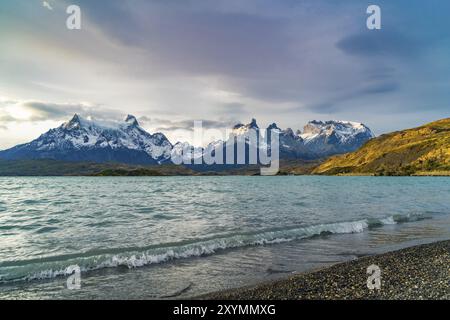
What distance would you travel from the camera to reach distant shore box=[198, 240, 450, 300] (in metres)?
17.5

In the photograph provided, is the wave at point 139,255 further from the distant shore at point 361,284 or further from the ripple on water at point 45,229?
the ripple on water at point 45,229

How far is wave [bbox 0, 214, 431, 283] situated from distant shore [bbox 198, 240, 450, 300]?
9.78 m

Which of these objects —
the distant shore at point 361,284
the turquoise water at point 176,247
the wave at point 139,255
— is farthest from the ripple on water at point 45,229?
the distant shore at point 361,284

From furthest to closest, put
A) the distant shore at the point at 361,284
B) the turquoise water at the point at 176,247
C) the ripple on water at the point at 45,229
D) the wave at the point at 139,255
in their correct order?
1. the ripple on water at the point at 45,229
2. the wave at the point at 139,255
3. the turquoise water at the point at 176,247
4. the distant shore at the point at 361,284

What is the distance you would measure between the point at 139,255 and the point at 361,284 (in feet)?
52.8

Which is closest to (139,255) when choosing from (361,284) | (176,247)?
(176,247)

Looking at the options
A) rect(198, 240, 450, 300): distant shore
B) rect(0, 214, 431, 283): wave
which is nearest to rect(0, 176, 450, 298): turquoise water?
rect(0, 214, 431, 283): wave

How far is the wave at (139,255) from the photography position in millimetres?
23938

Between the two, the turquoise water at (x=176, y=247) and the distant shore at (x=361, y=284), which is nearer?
the distant shore at (x=361, y=284)

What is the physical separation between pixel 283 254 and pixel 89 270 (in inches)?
588

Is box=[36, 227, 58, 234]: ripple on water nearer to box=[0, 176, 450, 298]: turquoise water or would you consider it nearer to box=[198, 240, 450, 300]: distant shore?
box=[0, 176, 450, 298]: turquoise water

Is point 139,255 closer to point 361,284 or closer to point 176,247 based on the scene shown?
point 176,247

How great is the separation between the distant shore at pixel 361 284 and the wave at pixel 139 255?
9.78m
